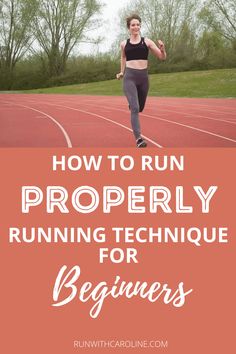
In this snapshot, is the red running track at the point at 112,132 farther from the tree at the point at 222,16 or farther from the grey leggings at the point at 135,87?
A: the tree at the point at 222,16

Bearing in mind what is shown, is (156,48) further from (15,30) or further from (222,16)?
(15,30)

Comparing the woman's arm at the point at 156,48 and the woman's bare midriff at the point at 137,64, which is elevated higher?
the woman's arm at the point at 156,48

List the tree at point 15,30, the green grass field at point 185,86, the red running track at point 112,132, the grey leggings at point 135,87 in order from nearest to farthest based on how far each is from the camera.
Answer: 1. the grey leggings at point 135,87
2. the red running track at point 112,132
3. the green grass field at point 185,86
4. the tree at point 15,30

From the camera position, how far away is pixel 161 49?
6.06m

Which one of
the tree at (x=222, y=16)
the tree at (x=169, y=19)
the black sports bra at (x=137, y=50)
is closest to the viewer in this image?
the black sports bra at (x=137, y=50)

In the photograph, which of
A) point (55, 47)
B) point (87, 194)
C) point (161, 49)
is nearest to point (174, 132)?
point (161, 49)

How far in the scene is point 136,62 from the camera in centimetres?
630

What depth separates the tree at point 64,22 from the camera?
Answer: 31.2 meters

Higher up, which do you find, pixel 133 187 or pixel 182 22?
pixel 182 22

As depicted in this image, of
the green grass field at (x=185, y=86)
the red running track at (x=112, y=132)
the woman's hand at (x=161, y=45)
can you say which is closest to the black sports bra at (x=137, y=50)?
the woman's hand at (x=161, y=45)

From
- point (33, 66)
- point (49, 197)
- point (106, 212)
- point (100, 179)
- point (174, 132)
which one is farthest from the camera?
point (33, 66)

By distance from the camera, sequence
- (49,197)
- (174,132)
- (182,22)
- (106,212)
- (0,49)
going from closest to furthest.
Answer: (106,212), (49,197), (174,132), (182,22), (0,49)

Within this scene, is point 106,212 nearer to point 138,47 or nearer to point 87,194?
point 87,194

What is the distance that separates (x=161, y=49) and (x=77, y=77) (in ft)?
123
